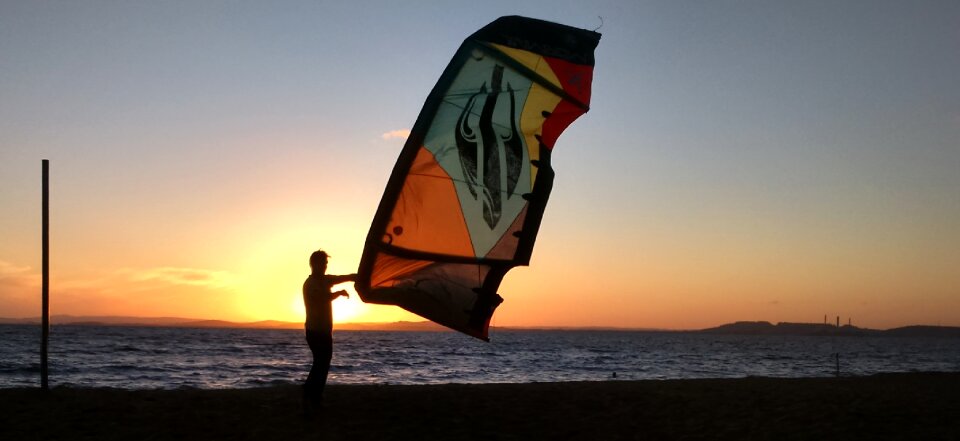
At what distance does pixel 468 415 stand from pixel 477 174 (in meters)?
3.33

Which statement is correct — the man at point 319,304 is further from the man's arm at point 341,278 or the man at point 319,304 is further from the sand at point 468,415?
the sand at point 468,415

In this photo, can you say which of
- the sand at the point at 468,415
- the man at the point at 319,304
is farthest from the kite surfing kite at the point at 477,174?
the sand at the point at 468,415

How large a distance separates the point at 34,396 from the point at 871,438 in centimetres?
806

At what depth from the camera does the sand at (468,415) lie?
7094 mm

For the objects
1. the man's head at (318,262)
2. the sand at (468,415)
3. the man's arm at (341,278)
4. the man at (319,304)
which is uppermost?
the man's head at (318,262)

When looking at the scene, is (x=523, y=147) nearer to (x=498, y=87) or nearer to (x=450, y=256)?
(x=498, y=87)

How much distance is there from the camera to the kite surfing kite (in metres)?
5.59

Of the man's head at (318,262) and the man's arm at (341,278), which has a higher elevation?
the man's head at (318,262)

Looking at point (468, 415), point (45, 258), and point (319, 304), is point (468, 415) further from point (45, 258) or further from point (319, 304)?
point (45, 258)

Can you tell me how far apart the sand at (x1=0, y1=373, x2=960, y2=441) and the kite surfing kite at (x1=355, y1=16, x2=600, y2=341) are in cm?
171

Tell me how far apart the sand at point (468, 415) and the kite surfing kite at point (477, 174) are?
5.62ft

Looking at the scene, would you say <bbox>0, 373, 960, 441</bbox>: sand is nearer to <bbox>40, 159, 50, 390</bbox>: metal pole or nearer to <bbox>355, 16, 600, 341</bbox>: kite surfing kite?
<bbox>40, 159, 50, 390</bbox>: metal pole

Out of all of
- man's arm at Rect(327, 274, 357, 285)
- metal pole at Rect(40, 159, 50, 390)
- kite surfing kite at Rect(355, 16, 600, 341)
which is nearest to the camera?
kite surfing kite at Rect(355, 16, 600, 341)

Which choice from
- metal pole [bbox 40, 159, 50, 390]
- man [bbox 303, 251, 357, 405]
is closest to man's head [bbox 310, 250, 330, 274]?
man [bbox 303, 251, 357, 405]
